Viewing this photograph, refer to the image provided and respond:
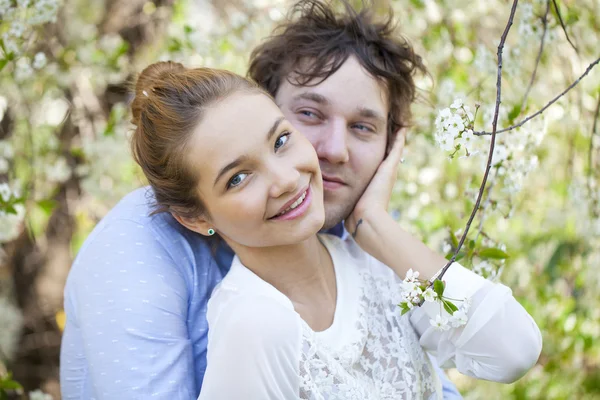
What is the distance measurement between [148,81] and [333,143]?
513 mm

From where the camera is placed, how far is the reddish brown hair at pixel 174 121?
145 cm

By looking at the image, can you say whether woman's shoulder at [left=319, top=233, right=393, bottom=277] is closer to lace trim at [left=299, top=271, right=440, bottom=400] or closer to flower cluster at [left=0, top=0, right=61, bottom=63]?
lace trim at [left=299, top=271, right=440, bottom=400]

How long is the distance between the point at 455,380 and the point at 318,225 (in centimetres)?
251

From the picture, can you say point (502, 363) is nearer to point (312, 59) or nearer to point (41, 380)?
point (312, 59)

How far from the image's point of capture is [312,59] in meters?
1.95

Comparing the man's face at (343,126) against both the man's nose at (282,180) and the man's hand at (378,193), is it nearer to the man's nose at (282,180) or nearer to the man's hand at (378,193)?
the man's hand at (378,193)

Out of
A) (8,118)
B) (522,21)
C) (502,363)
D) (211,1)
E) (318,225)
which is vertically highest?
(522,21)

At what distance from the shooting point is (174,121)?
145 centimetres

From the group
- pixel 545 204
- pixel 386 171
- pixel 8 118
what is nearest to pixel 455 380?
pixel 545 204

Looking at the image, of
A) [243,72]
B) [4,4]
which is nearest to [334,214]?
[4,4]

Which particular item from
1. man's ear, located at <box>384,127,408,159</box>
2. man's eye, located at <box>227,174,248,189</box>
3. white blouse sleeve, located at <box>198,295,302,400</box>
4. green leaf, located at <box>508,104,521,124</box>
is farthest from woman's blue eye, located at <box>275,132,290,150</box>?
green leaf, located at <box>508,104,521,124</box>

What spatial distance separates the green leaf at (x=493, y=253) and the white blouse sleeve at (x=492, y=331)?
13 cm

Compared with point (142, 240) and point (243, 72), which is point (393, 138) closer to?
point (142, 240)

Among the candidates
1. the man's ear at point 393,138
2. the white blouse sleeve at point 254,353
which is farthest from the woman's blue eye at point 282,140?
the man's ear at point 393,138
